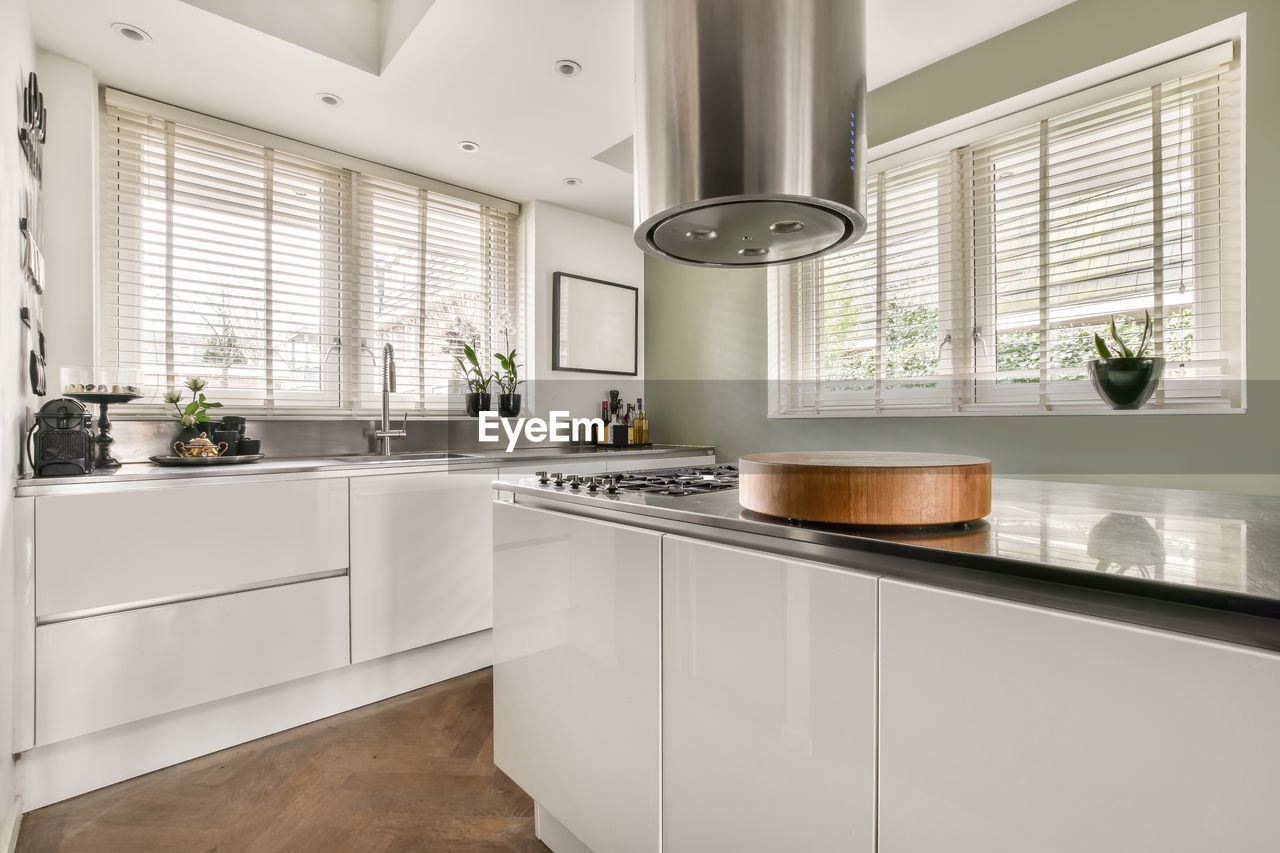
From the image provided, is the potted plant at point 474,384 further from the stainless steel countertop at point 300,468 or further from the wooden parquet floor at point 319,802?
the wooden parquet floor at point 319,802

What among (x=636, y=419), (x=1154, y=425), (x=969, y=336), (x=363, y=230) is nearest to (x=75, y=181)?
(x=363, y=230)

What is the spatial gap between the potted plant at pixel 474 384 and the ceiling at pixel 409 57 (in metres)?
1.04

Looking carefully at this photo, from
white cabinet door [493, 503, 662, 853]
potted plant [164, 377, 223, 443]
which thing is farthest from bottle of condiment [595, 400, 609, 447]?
white cabinet door [493, 503, 662, 853]

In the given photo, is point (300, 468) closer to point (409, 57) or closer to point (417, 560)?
point (417, 560)

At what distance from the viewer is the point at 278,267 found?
274 cm

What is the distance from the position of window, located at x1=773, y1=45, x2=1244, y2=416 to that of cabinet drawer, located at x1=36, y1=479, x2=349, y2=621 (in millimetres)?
2119

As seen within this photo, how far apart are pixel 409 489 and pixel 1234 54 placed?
117 inches

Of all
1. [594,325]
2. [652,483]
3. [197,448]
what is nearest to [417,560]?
[197,448]

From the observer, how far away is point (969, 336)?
2.36 metres

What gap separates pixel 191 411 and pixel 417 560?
1.00m

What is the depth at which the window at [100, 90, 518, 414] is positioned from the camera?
7.91 ft

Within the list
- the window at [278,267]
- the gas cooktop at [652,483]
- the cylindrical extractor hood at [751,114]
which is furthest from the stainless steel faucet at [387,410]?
the cylindrical extractor hood at [751,114]

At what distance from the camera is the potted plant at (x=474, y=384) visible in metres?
3.29

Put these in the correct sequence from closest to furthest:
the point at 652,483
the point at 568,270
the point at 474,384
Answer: the point at 652,483 → the point at 474,384 → the point at 568,270
